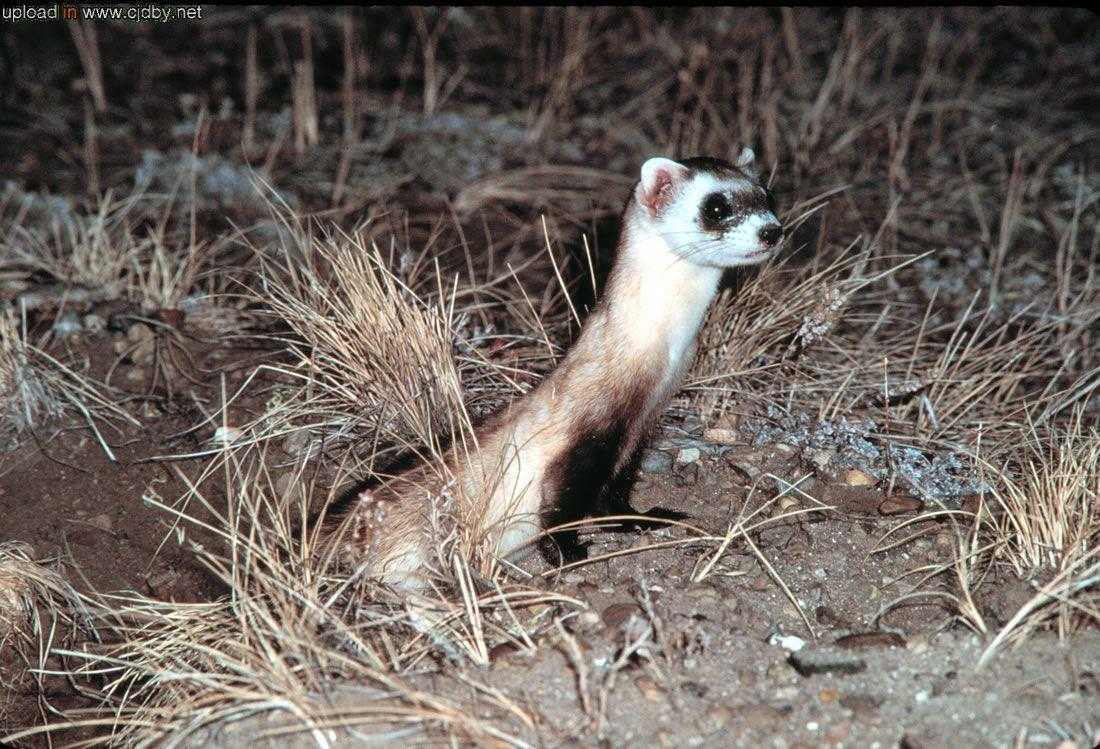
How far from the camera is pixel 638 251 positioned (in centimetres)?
325

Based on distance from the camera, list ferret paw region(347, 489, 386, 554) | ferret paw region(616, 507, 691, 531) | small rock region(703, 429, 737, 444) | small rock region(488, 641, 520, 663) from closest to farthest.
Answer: small rock region(488, 641, 520, 663) → ferret paw region(347, 489, 386, 554) → ferret paw region(616, 507, 691, 531) → small rock region(703, 429, 737, 444)

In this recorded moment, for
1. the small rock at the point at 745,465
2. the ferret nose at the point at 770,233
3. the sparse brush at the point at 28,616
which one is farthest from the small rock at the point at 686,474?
the sparse brush at the point at 28,616

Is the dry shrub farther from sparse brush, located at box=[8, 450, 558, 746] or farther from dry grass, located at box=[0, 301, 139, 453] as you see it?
dry grass, located at box=[0, 301, 139, 453]

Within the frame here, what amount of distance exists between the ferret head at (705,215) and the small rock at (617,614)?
95cm

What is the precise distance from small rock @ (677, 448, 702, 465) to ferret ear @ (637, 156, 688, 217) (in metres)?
0.84

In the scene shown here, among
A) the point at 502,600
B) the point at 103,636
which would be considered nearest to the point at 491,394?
the point at 502,600

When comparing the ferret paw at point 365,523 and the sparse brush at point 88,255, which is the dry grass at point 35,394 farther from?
the ferret paw at point 365,523

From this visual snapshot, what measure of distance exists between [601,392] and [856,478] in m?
0.90

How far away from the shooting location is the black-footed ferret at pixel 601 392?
3158mm

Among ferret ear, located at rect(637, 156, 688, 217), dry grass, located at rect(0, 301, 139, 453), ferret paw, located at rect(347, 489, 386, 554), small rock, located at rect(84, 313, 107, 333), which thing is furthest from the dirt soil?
ferret ear, located at rect(637, 156, 688, 217)

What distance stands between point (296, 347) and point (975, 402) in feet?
7.50

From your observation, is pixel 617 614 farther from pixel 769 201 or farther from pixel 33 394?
pixel 33 394

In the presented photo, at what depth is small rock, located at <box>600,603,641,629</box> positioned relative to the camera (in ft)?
9.48

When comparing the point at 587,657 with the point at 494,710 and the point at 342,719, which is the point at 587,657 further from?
the point at 342,719
